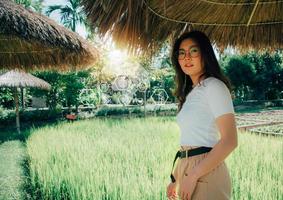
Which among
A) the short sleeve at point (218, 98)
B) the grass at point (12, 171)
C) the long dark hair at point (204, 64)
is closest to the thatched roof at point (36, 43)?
the grass at point (12, 171)

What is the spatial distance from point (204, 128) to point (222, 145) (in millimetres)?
139

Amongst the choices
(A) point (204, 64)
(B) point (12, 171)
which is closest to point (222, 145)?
(A) point (204, 64)

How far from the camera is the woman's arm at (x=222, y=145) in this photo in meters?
1.49

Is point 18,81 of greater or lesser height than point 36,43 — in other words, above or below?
above

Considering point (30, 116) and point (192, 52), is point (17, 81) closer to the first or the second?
point (30, 116)

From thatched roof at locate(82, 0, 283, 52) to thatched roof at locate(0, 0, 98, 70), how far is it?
4.71 feet

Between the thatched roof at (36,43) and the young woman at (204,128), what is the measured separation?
189cm

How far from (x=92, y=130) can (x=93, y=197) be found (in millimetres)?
5824

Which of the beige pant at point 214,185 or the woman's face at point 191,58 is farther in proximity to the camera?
the woman's face at point 191,58

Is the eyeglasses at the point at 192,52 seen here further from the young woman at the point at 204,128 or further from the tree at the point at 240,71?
the tree at the point at 240,71

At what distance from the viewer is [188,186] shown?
61.9 inches

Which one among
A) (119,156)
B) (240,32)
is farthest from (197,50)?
(119,156)

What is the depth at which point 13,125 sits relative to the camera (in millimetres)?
13445

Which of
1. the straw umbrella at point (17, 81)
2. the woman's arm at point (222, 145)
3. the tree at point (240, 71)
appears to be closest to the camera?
the woman's arm at point (222, 145)
